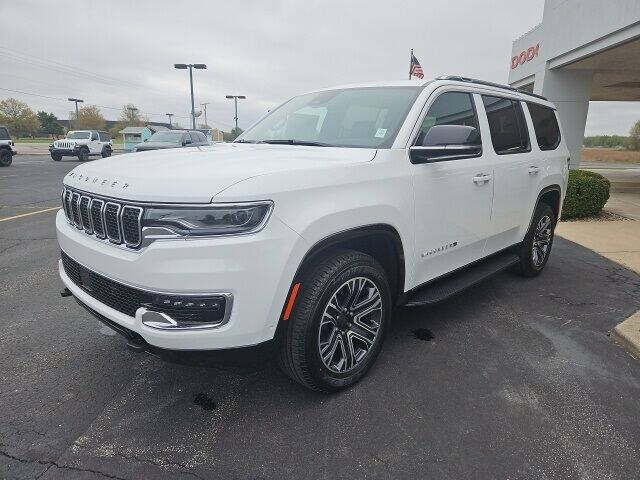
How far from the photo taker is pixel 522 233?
15.0 feet

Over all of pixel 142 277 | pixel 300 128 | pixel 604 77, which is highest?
pixel 604 77

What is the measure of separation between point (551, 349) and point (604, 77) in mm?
15412

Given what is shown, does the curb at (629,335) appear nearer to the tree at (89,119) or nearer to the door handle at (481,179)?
the door handle at (481,179)

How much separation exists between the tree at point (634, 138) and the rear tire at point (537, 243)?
66.8 metres

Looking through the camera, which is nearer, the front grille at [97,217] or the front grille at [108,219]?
the front grille at [108,219]

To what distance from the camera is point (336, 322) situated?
2.65 m

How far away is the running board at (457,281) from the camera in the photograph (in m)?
3.20

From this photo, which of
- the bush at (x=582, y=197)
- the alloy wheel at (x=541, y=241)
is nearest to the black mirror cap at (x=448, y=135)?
the alloy wheel at (x=541, y=241)

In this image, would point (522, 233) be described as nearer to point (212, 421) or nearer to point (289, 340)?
point (289, 340)

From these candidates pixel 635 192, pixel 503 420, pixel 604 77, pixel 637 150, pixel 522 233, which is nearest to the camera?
pixel 503 420

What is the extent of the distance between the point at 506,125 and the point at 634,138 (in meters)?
69.6

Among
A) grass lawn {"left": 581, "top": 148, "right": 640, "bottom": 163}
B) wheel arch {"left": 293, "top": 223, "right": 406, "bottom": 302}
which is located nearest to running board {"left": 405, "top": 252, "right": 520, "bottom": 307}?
wheel arch {"left": 293, "top": 223, "right": 406, "bottom": 302}

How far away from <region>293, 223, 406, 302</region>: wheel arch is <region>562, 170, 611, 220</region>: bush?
7.46 metres

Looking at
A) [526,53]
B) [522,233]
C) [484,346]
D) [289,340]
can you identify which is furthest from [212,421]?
[526,53]
